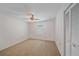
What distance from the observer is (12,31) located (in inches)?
69.1

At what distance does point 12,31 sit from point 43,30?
56cm

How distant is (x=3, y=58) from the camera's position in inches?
54.0

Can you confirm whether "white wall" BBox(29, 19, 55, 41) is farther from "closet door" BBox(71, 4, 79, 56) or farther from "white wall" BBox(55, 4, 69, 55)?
"closet door" BBox(71, 4, 79, 56)

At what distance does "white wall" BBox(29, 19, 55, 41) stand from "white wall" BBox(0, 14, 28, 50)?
152 mm

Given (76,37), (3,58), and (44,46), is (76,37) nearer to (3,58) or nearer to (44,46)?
(44,46)

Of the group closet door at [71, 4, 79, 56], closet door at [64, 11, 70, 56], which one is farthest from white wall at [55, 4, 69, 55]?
closet door at [71, 4, 79, 56]

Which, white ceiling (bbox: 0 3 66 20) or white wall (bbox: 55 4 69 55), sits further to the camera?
white wall (bbox: 55 4 69 55)

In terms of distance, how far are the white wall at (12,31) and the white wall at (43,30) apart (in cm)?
15

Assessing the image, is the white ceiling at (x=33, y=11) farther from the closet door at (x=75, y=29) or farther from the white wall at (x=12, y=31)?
the closet door at (x=75, y=29)

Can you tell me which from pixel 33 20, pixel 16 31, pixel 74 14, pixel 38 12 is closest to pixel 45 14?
pixel 38 12

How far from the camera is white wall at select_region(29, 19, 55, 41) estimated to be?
170 centimetres

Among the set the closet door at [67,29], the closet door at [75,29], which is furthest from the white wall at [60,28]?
the closet door at [75,29]

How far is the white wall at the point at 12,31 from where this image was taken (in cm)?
168

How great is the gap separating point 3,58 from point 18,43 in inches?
17.7
